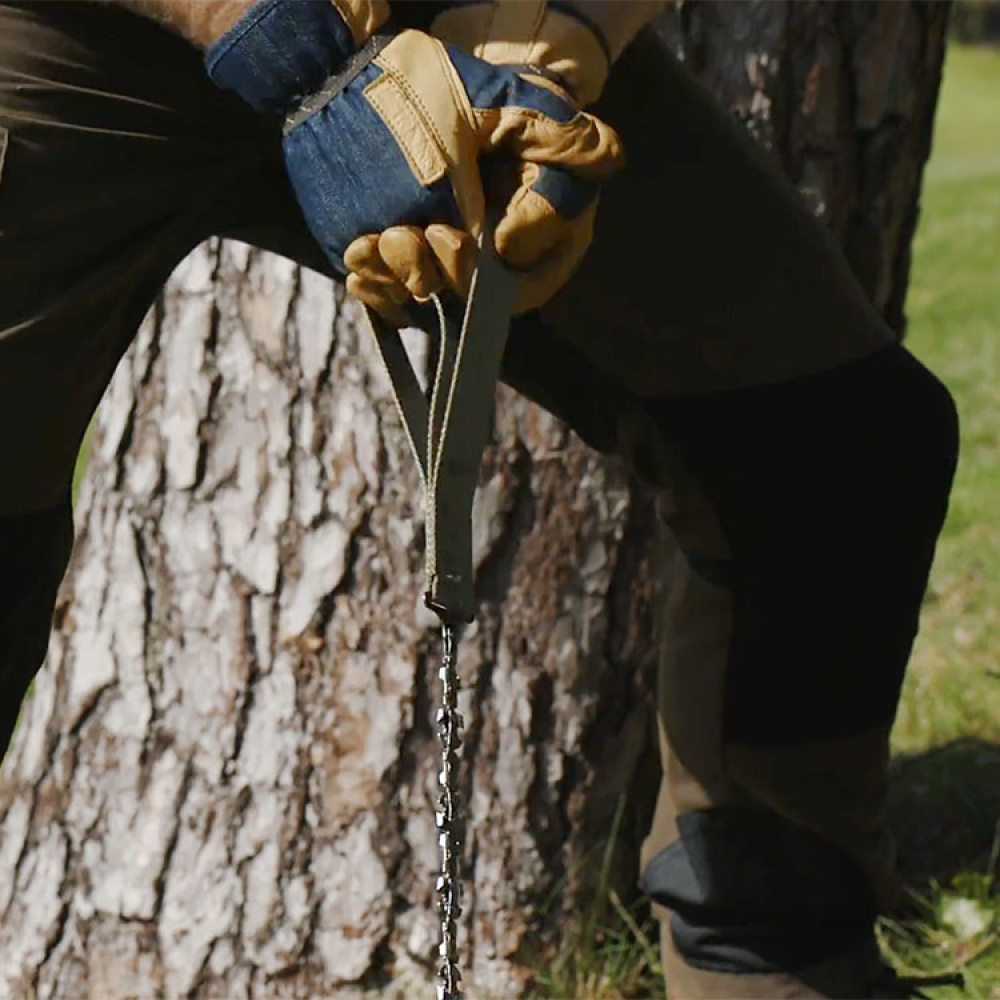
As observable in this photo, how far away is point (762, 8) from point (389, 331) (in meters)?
1.18

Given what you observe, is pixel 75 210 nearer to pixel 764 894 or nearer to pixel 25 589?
pixel 25 589

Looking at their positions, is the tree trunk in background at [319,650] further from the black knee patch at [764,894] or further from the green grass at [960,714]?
the green grass at [960,714]

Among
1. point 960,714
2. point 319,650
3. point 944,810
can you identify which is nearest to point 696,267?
point 319,650

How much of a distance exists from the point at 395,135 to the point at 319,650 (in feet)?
3.96

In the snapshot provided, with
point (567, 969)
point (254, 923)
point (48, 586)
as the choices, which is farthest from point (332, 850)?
point (48, 586)

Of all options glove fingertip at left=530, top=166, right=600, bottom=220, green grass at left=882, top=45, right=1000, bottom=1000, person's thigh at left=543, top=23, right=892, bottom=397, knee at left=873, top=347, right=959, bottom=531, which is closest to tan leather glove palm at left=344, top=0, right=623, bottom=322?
glove fingertip at left=530, top=166, right=600, bottom=220

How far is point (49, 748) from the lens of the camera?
2.91m

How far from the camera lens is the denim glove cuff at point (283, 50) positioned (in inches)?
69.1

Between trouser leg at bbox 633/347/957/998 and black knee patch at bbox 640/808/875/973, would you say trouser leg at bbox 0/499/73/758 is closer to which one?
trouser leg at bbox 633/347/957/998

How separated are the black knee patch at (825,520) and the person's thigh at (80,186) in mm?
636

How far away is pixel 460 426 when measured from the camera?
Answer: 5.55ft

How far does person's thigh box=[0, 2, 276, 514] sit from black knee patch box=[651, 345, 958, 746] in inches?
25.0

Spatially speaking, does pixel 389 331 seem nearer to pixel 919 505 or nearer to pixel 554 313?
pixel 554 313

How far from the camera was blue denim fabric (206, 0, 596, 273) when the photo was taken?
1.70m
